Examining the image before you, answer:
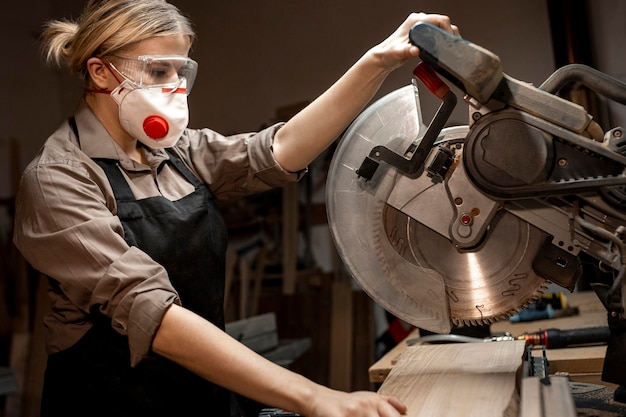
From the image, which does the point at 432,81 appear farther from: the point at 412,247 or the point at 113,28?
the point at 113,28

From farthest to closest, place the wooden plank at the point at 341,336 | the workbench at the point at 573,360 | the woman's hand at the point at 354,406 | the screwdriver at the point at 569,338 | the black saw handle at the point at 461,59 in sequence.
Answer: the wooden plank at the point at 341,336, the screwdriver at the point at 569,338, the workbench at the point at 573,360, the black saw handle at the point at 461,59, the woman's hand at the point at 354,406

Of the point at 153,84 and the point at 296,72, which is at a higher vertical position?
the point at 153,84

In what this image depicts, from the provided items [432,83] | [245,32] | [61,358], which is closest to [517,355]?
[432,83]

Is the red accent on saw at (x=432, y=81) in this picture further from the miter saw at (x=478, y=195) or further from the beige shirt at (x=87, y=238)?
the beige shirt at (x=87, y=238)

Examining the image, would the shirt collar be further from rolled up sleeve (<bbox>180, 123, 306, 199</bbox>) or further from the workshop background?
the workshop background

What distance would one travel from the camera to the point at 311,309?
16.1 ft

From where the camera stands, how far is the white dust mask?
1739 mm

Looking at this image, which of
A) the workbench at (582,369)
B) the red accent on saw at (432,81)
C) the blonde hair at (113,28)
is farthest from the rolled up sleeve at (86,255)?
the workbench at (582,369)

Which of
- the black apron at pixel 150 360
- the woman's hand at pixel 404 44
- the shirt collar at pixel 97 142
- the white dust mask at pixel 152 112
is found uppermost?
the woman's hand at pixel 404 44

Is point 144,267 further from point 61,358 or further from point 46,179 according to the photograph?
point 61,358

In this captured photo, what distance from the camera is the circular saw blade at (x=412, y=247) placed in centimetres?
147

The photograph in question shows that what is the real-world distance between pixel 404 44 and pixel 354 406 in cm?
78

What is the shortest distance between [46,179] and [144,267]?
318mm

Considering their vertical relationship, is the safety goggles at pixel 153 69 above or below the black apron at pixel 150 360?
above
